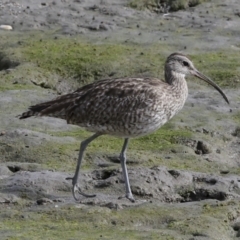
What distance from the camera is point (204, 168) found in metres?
13.1

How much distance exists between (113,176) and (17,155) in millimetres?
1772

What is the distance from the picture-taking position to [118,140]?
1412 cm

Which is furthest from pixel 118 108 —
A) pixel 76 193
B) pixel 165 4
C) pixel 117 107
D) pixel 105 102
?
pixel 165 4

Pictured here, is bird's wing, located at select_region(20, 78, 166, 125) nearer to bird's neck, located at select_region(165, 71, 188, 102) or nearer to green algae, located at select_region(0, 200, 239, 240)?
bird's neck, located at select_region(165, 71, 188, 102)

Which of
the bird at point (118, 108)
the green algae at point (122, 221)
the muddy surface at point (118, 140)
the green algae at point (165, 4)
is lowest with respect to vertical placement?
the green algae at point (165, 4)

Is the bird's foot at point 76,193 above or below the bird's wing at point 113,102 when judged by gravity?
below

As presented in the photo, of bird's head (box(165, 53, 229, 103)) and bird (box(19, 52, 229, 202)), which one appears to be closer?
bird (box(19, 52, 229, 202))

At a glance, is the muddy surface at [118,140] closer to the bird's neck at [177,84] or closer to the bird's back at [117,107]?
the bird's back at [117,107]

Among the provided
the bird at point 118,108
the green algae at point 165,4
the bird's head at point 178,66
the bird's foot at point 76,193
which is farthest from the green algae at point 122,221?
the green algae at point 165,4

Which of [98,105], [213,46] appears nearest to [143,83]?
→ [98,105]

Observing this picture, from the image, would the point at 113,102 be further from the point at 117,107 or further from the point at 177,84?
the point at 177,84

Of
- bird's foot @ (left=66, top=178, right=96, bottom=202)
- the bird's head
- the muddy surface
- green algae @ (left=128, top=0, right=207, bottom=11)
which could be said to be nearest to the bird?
bird's foot @ (left=66, top=178, right=96, bottom=202)

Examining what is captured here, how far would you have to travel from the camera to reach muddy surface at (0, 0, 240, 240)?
34.2ft

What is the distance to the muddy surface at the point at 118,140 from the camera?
1043cm
